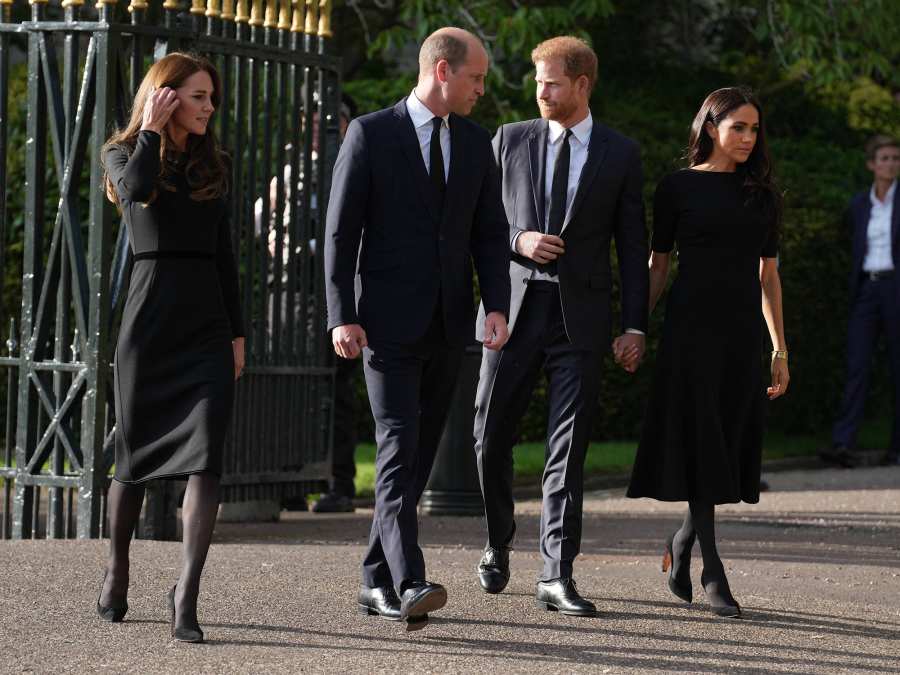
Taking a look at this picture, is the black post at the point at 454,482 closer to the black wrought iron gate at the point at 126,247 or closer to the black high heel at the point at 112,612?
the black wrought iron gate at the point at 126,247

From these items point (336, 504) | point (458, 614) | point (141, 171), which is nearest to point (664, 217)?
point (458, 614)

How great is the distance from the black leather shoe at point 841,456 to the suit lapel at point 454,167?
832 cm

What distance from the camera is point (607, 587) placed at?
7.36 m

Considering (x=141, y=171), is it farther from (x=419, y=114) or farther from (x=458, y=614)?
(x=458, y=614)

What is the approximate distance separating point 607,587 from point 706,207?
1.57m

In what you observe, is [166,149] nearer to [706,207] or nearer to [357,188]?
[357,188]

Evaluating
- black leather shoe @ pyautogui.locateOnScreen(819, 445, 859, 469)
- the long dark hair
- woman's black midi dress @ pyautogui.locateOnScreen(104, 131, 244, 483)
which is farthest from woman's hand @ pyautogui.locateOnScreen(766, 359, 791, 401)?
black leather shoe @ pyautogui.locateOnScreen(819, 445, 859, 469)

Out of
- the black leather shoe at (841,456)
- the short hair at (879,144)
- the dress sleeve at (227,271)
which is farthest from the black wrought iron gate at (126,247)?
the short hair at (879,144)

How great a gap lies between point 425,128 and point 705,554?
184 cm

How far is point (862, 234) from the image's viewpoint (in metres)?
14.3

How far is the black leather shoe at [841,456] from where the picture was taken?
1414 centimetres

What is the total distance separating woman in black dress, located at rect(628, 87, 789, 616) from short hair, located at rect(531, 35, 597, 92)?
0.49 metres

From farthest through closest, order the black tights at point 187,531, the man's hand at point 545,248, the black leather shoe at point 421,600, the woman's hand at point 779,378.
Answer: the woman's hand at point 779,378
the man's hand at point 545,248
the black leather shoe at point 421,600
the black tights at point 187,531

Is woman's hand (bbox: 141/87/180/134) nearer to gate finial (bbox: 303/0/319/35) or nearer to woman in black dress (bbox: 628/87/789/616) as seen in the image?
woman in black dress (bbox: 628/87/789/616)
